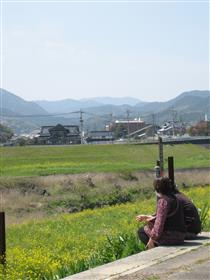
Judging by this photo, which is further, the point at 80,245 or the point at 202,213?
the point at 80,245

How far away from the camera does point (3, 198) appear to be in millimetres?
30891

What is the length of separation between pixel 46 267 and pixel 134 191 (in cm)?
2725

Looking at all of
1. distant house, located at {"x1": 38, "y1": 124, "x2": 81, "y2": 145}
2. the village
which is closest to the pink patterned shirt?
Answer: the village

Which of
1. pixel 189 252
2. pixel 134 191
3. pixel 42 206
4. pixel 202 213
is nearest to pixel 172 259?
pixel 189 252

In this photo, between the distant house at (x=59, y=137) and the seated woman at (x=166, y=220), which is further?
the distant house at (x=59, y=137)

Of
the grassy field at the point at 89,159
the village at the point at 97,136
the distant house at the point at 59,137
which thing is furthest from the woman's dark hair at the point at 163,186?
the distant house at the point at 59,137

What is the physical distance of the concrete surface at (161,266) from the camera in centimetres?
593

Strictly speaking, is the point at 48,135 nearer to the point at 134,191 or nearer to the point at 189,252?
the point at 134,191

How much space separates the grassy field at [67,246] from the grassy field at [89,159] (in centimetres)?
2010

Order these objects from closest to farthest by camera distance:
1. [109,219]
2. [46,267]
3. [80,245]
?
1. [46,267]
2. [80,245]
3. [109,219]

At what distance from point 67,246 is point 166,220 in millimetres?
5378

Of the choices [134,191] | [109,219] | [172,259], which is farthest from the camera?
[134,191]

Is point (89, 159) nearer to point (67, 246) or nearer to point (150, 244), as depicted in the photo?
point (67, 246)

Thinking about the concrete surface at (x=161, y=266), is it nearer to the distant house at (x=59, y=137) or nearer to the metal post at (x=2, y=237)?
the metal post at (x=2, y=237)
